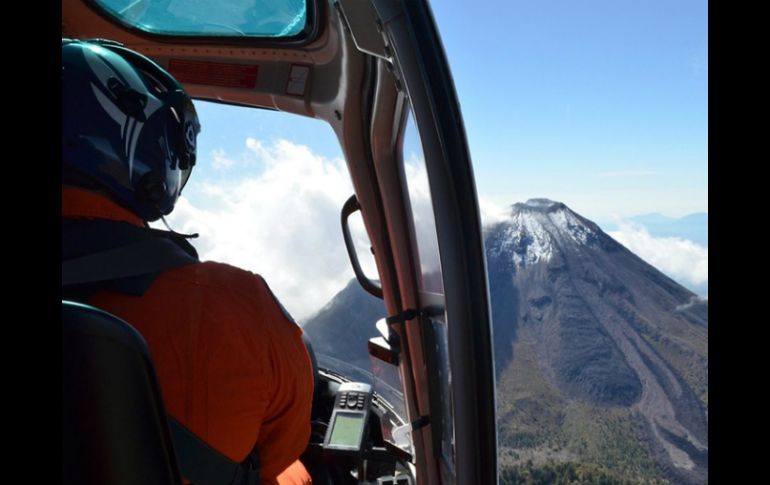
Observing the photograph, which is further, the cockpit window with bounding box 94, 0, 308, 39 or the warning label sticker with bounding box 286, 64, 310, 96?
the warning label sticker with bounding box 286, 64, 310, 96

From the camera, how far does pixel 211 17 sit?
269 centimetres

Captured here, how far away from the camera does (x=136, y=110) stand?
46.5 inches

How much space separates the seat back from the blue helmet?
55 centimetres

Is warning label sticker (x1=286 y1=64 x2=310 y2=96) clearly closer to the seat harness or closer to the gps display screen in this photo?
the gps display screen

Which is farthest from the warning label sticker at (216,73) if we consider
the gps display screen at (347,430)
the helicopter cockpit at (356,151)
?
the gps display screen at (347,430)

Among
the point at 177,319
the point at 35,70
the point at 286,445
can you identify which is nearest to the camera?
the point at 35,70

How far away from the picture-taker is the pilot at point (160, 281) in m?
1.07

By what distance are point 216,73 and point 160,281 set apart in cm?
202

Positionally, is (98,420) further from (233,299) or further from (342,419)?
(342,419)

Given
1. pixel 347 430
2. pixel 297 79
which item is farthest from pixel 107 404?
pixel 297 79

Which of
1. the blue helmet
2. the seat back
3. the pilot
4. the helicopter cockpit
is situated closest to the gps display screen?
the helicopter cockpit

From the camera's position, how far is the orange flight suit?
3.50 ft
